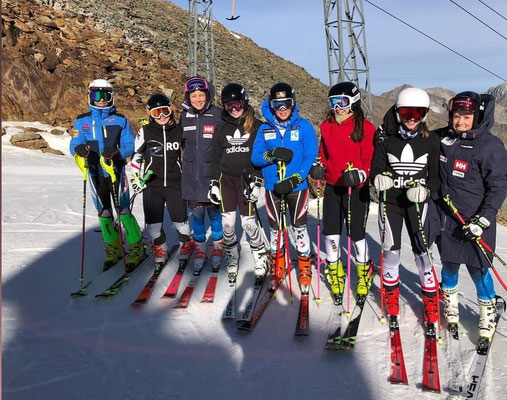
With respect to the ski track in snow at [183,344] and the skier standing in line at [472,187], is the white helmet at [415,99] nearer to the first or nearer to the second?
the skier standing in line at [472,187]

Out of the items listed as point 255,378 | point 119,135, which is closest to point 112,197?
point 119,135

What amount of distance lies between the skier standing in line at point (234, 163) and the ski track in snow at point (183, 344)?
967 millimetres

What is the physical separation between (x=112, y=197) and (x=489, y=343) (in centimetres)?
463

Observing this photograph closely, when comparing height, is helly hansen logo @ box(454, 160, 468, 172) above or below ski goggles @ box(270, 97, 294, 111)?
below

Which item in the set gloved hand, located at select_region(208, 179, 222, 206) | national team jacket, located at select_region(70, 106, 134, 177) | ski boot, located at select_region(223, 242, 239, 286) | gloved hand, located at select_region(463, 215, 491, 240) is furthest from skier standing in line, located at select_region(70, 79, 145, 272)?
gloved hand, located at select_region(463, 215, 491, 240)

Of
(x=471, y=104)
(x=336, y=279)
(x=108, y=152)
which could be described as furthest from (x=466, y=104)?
(x=108, y=152)

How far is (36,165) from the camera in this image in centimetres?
1286

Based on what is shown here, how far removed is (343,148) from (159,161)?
231cm

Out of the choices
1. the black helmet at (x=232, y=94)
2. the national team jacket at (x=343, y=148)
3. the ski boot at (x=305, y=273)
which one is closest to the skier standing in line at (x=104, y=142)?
the black helmet at (x=232, y=94)

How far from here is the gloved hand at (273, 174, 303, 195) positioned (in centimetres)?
447

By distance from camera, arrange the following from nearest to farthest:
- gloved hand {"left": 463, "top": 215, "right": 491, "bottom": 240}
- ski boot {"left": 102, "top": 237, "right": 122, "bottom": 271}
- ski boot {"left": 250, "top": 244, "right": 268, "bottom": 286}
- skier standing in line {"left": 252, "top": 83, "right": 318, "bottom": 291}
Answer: gloved hand {"left": 463, "top": 215, "right": 491, "bottom": 240} → skier standing in line {"left": 252, "top": 83, "right": 318, "bottom": 291} → ski boot {"left": 250, "top": 244, "right": 268, "bottom": 286} → ski boot {"left": 102, "top": 237, "right": 122, "bottom": 271}

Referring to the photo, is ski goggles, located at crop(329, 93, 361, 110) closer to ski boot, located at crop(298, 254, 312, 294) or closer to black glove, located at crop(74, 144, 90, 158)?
ski boot, located at crop(298, 254, 312, 294)

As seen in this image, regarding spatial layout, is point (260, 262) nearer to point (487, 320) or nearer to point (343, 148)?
point (343, 148)

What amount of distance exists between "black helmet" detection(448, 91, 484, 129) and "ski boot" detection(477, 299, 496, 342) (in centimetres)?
167
